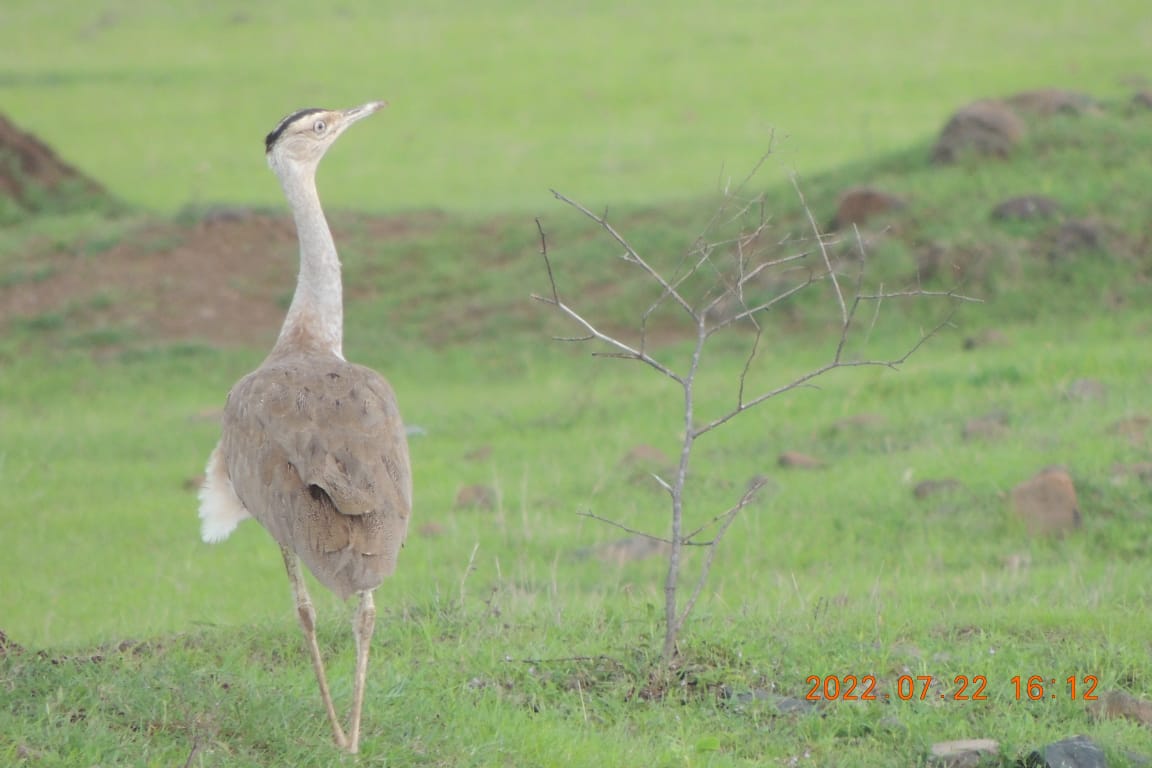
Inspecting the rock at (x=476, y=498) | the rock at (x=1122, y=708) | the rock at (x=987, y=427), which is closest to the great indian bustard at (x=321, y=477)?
the rock at (x=1122, y=708)

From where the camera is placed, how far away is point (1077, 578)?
6035mm

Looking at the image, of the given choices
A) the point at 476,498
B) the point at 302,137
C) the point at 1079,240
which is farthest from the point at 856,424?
the point at 302,137

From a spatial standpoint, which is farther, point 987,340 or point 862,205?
point 862,205

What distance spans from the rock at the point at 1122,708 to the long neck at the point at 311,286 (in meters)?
2.61

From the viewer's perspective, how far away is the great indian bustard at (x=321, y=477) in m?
3.92

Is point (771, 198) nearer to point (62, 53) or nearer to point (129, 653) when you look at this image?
point (129, 653)

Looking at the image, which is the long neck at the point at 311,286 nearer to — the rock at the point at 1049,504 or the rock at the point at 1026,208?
the rock at the point at 1049,504

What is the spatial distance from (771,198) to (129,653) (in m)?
8.68

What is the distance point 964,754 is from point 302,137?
305 centimetres

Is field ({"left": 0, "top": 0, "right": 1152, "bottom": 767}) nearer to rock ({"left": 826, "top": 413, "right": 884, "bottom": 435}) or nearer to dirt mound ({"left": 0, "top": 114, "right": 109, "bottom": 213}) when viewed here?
rock ({"left": 826, "top": 413, "right": 884, "bottom": 435})

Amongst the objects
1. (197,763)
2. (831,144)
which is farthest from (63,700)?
(831,144)

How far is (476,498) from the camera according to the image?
7816 mm
